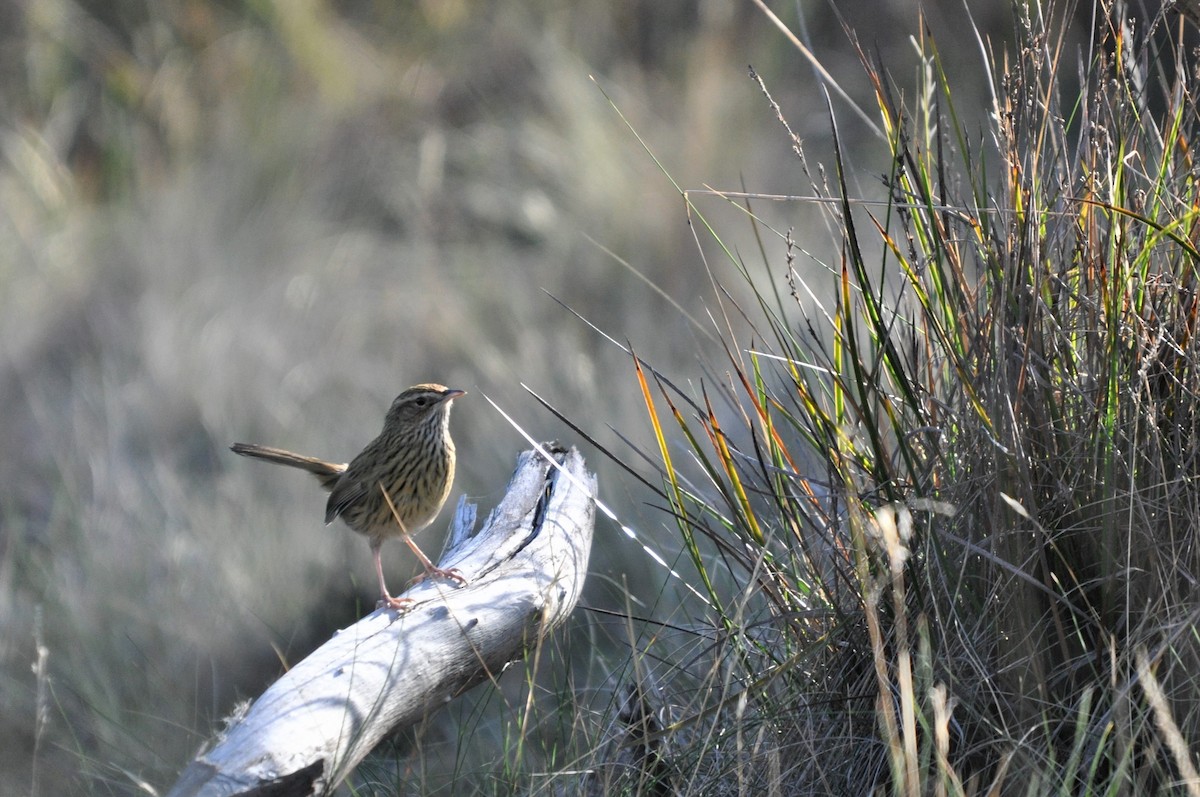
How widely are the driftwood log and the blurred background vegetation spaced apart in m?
1.42

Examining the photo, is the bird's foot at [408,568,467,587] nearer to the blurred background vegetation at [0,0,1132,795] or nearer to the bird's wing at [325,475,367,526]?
the blurred background vegetation at [0,0,1132,795]

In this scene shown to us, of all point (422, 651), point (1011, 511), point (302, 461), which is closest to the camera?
point (1011, 511)

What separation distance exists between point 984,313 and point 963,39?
936 cm

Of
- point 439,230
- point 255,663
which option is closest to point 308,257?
point 439,230

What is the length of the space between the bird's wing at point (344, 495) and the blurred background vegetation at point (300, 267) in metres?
0.51

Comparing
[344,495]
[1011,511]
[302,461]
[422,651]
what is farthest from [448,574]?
[302,461]

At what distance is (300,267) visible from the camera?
10.5m

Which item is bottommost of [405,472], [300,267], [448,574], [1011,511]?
[300,267]

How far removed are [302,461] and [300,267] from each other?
4638 mm

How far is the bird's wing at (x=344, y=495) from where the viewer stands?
18.3ft

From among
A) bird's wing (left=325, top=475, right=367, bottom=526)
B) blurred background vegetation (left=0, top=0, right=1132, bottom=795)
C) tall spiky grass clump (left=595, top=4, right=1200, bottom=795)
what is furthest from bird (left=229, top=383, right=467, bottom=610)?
tall spiky grass clump (left=595, top=4, right=1200, bottom=795)

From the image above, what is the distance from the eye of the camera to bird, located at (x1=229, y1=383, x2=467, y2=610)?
5.38 meters

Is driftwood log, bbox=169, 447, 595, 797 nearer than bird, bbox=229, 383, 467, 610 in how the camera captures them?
Yes

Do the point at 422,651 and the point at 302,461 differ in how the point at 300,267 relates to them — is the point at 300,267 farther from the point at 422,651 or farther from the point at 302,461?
the point at 422,651
